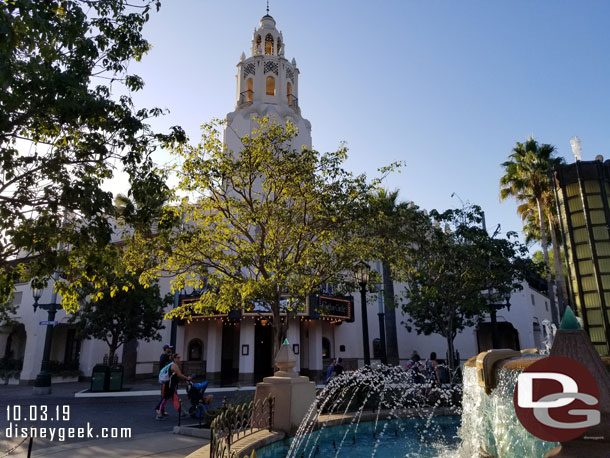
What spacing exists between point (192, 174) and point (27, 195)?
544cm

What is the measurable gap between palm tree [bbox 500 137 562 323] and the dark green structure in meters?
10.2

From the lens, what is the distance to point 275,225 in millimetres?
13844

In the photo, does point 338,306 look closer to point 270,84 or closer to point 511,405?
point 270,84

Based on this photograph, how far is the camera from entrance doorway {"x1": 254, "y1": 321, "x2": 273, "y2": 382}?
2891cm

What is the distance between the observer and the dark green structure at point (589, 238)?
1260cm

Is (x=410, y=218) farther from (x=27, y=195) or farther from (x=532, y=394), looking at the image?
(x=532, y=394)

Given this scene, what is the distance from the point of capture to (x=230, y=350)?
100 ft

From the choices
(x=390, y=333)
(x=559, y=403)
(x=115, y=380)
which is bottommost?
(x=115, y=380)

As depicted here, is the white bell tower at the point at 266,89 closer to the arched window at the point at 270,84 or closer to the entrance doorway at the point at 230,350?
the arched window at the point at 270,84

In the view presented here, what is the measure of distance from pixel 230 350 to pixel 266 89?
19.9 metres

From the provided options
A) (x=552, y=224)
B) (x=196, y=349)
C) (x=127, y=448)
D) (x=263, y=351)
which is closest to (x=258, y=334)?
(x=263, y=351)

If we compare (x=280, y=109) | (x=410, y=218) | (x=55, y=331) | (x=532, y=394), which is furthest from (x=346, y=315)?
(x=532, y=394)

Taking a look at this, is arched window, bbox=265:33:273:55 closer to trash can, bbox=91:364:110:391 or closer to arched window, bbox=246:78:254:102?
arched window, bbox=246:78:254:102

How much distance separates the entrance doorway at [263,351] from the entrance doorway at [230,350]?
167 centimetres
